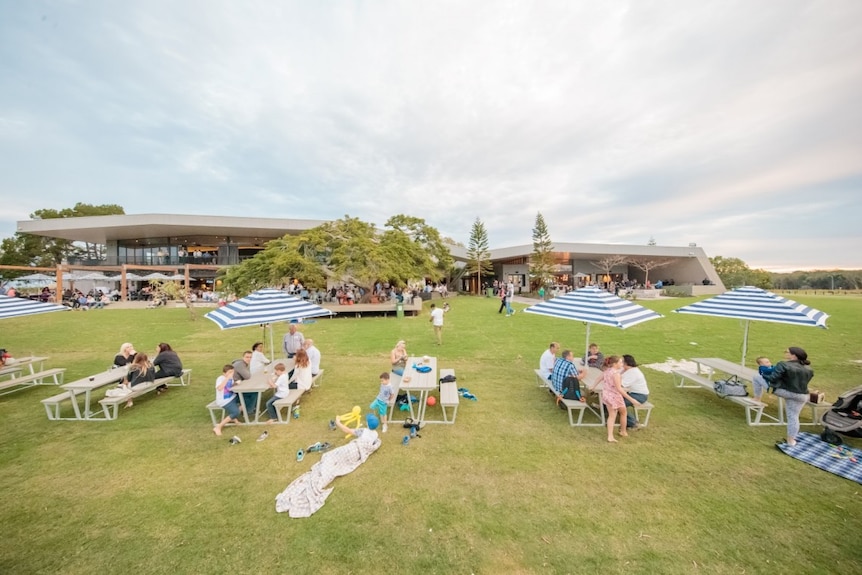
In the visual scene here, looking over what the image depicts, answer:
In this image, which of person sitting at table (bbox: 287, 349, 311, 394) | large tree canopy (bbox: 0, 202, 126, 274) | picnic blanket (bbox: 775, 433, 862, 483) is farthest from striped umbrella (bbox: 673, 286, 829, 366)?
large tree canopy (bbox: 0, 202, 126, 274)

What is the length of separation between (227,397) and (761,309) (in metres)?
9.22

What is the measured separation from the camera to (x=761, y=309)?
5.95 m

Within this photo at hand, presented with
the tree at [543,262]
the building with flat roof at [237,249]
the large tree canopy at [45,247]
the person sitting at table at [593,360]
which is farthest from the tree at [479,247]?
the large tree canopy at [45,247]

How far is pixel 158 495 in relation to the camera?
382 cm

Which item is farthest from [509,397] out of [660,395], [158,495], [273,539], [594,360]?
[158,495]

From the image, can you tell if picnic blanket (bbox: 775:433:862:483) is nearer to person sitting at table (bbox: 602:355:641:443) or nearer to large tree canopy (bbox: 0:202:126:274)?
person sitting at table (bbox: 602:355:641:443)

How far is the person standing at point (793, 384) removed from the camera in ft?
15.2

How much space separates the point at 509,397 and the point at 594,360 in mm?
1954

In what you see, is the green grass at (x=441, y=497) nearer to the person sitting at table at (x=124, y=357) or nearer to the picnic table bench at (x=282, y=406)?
the picnic table bench at (x=282, y=406)

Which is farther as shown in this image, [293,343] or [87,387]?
[293,343]

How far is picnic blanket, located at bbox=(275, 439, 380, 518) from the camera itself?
3566 millimetres

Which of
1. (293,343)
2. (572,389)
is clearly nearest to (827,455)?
(572,389)

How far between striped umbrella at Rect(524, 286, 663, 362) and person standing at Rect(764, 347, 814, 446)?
1630 millimetres

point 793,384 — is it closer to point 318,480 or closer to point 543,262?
point 318,480
